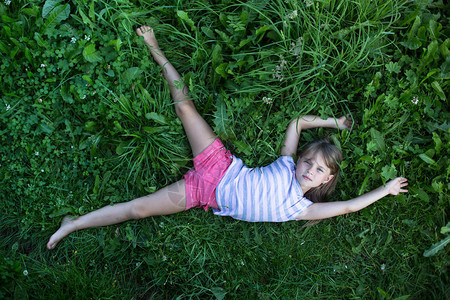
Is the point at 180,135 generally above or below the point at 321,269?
above

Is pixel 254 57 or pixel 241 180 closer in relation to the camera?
pixel 241 180

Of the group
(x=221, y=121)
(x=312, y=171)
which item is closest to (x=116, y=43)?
(x=221, y=121)

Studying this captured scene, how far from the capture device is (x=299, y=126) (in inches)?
121

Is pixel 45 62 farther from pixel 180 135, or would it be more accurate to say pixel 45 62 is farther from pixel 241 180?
pixel 241 180

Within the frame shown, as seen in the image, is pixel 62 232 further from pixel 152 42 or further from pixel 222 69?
pixel 222 69

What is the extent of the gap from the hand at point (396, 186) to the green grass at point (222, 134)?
0.07m

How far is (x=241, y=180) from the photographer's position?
Result: 2.92 m

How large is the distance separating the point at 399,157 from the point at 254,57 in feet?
5.01

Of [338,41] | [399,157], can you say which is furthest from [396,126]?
[338,41]

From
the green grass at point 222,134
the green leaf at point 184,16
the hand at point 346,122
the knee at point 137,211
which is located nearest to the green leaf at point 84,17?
the green grass at point 222,134

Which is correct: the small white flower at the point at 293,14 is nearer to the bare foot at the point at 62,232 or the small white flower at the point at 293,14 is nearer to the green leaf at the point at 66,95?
the green leaf at the point at 66,95

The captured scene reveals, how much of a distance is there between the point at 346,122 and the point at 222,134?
1.09m

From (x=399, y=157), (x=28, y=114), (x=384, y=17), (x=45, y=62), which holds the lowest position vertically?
(x=399, y=157)

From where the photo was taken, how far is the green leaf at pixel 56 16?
115 inches
